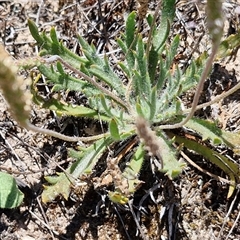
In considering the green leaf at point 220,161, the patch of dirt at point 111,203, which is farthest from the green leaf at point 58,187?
the green leaf at point 220,161

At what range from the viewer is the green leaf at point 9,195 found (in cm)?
290

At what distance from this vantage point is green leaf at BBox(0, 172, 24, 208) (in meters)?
2.90

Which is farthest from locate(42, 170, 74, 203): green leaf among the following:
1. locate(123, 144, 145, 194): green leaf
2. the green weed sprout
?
locate(123, 144, 145, 194): green leaf

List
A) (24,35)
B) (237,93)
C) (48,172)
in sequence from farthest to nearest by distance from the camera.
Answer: (24,35) < (237,93) < (48,172)

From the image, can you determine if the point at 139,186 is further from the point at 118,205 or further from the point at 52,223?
the point at 52,223

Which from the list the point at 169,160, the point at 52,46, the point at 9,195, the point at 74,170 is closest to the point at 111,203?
the point at 74,170

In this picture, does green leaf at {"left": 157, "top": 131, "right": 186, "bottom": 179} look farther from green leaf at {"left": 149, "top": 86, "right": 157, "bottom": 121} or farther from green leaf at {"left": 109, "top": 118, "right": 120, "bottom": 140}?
green leaf at {"left": 109, "top": 118, "right": 120, "bottom": 140}

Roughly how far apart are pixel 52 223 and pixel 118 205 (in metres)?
0.43

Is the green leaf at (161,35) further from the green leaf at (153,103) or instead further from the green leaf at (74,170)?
the green leaf at (74,170)

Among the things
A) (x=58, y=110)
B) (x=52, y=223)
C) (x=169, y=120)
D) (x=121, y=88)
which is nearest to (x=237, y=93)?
(x=169, y=120)

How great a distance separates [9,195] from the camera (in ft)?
9.55

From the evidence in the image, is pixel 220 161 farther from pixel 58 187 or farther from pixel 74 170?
pixel 58 187

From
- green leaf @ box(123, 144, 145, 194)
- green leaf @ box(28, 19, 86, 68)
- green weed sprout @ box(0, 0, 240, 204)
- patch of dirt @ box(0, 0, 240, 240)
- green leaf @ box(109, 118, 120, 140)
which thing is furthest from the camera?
green leaf @ box(28, 19, 86, 68)

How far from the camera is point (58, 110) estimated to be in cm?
299
